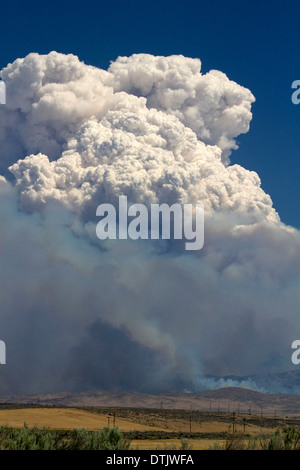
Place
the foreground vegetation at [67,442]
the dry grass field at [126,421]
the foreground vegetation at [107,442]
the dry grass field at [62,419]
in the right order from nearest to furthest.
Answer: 1. the foreground vegetation at [107,442]
2. the foreground vegetation at [67,442]
3. the dry grass field at [62,419]
4. the dry grass field at [126,421]

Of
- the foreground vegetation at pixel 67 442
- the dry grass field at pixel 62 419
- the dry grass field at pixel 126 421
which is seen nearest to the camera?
the foreground vegetation at pixel 67 442

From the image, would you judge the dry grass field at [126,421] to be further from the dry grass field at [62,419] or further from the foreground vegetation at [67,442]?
the foreground vegetation at [67,442]

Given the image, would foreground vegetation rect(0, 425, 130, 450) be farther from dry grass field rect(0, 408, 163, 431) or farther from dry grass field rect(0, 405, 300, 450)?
dry grass field rect(0, 405, 300, 450)

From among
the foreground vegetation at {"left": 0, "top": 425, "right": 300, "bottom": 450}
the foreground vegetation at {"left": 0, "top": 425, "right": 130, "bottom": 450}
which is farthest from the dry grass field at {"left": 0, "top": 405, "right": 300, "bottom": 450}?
the foreground vegetation at {"left": 0, "top": 425, "right": 300, "bottom": 450}

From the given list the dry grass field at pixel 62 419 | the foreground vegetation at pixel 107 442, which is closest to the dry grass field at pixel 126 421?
the dry grass field at pixel 62 419

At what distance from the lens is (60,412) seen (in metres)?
164

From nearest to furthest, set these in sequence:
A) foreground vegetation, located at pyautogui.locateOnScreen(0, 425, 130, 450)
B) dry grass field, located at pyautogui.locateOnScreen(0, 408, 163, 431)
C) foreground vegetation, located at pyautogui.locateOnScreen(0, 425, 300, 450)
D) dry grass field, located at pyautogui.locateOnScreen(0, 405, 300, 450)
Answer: foreground vegetation, located at pyautogui.locateOnScreen(0, 425, 300, 450) → foreground vegetation, located at pyautogui.locateOnScreen(0, 425, 130, 450) → dry grass field, located at pyautogui.locateOnScreen(0, 408, 163, 431) → dry grass field, located at pyautogui.locateOnScreen(0, 405, 300, 450)

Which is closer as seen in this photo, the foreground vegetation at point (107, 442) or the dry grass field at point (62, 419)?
the foreground vegetation at point (107, 442)

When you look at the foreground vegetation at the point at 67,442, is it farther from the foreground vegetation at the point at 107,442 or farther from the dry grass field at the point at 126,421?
the dry grass field at the point at 126,421

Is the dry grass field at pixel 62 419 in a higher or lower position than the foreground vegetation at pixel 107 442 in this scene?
higher

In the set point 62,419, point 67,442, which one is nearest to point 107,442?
point 67,442
